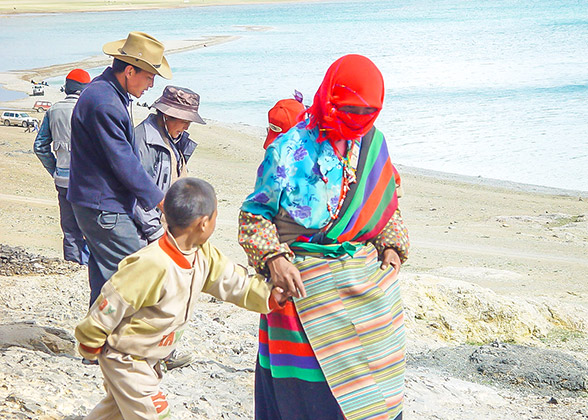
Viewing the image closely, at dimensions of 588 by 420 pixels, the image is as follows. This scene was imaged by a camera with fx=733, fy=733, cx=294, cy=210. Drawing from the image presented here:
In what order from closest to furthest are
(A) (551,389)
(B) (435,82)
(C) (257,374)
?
(C) (257,374) → (A) (551,389) → (B) (435,82)

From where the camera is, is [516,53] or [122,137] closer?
[122,137]

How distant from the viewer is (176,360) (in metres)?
4.45

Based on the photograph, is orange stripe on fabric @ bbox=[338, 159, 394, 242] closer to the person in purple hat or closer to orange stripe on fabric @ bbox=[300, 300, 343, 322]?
orange stripe on fabric @ bbox=[300, 300, 343, 322]

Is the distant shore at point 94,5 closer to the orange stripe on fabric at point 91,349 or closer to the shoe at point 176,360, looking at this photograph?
the shoe at point 176,360

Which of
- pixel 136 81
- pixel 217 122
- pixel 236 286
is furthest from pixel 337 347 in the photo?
pixel 217 122

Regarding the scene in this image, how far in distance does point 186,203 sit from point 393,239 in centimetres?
91

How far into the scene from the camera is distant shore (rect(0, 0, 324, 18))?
98281 mm

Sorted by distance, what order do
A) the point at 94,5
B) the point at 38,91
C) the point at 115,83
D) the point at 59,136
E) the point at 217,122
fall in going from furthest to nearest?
the point at 94,5, the point at 38,91, the point at 217,122, the point at 59,136, the point at 115,83

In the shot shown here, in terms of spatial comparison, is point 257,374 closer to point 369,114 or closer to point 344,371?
point 344,371

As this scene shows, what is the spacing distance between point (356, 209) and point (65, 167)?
11.6 ft

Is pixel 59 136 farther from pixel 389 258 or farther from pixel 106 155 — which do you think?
pixel 389 258

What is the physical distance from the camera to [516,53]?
4716 centimetres

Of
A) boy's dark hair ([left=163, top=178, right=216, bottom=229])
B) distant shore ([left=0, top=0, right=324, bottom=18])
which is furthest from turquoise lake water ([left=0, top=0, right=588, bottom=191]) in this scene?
boy's dark hair ([left=163, top=178, right=216, bottom=229])

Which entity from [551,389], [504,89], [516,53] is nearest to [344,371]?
[551,389]
